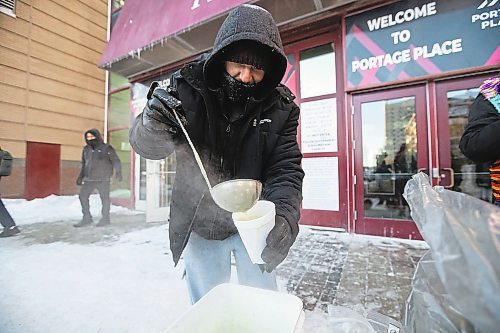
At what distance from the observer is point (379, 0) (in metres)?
3.43

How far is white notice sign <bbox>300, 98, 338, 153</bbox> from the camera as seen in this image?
4008 millimetres

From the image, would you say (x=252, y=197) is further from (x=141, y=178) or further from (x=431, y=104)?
(x=141, y=178)

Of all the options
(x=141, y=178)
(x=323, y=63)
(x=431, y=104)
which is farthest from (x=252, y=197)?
(x=141, y=178)

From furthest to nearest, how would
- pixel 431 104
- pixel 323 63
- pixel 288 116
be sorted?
pixel 323 63, pixel 431 104, pixel 288 116

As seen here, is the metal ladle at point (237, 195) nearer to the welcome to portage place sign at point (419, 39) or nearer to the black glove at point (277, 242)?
the black glove at point (277, 242)

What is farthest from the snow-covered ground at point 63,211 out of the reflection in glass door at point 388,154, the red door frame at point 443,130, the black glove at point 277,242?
the red door frame at point 443,130

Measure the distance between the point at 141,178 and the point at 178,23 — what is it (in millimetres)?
4254

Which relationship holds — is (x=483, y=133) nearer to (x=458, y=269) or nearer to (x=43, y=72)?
(x=458, y=269)

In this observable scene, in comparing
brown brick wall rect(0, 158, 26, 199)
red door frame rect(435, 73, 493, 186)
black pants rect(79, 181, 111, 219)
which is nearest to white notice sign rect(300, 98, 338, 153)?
red door frame rect(435, 73, 493, 186)

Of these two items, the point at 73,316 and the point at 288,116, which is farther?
the point at 73,316

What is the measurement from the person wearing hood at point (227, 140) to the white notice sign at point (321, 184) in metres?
2.98

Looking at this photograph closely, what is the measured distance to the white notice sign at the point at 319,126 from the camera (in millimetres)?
4008

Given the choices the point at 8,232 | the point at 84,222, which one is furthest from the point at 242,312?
the point at 84,222

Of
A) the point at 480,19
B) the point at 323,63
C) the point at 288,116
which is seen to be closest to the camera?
the point at 288,116
